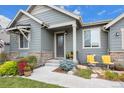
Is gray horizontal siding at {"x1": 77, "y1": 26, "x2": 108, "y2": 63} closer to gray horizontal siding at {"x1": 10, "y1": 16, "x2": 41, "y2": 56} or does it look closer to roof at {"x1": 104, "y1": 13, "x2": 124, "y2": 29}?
roof at {"x1": 104, "y1": 13, "x2": 124, "y2": 29}

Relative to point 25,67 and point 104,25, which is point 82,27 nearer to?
point 104,25

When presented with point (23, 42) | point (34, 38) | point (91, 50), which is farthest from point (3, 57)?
point (91, 50)

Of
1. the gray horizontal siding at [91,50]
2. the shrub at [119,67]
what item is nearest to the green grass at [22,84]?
the shrub at [119,67]

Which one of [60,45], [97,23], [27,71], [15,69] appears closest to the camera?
[27,71]

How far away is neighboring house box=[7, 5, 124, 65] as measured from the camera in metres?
12.0

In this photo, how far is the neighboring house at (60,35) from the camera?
39.5ft

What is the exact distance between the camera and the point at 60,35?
49.1 feet

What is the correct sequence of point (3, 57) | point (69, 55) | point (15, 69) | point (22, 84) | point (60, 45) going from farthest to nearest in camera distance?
point (60, 45) < point (3, 57) < point (69, 55) < point (15, 69) < point (22, 84)

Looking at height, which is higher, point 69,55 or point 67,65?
point 69,55

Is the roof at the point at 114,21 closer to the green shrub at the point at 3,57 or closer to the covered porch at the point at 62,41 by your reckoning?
the covered porch at the point at 62,41

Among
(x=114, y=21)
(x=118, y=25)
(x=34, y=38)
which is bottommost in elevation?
(x=34, y=38)

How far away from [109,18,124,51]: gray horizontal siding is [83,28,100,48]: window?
1.42 m

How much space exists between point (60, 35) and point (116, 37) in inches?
206

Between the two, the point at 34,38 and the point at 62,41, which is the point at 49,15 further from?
the point at 62,41
